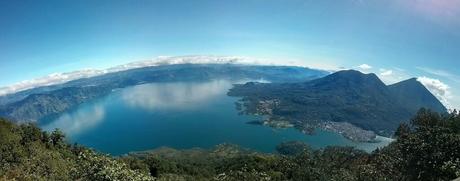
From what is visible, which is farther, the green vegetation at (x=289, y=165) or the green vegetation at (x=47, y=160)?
the green vegetation at (x=289, y=165)

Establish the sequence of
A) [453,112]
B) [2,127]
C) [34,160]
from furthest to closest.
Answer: [2,127] → [453,112] → [34,160]

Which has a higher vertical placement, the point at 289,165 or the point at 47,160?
the point at 47,160

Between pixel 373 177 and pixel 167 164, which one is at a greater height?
pixel 373 177

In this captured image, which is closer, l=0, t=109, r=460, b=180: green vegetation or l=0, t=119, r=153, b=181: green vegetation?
l=0, t=119, r=153, b=181: green vegetation

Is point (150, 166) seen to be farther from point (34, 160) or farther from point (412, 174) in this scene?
point (412, 174)

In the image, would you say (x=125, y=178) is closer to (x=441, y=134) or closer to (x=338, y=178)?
(x=338, y=178)

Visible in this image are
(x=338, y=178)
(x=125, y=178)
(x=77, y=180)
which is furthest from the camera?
(x=338, y=178)

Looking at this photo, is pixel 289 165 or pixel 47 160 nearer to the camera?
pixel 47 160

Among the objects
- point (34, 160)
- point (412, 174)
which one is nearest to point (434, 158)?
point (412, 174)

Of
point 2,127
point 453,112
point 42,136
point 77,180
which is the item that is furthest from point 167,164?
point 77,180

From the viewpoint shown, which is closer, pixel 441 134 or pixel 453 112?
pixel 441 134

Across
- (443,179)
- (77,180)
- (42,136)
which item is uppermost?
(77,180)
